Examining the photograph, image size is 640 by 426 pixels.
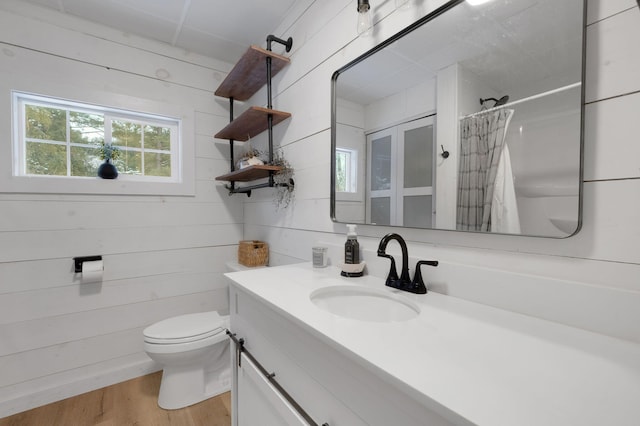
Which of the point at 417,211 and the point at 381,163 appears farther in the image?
the point at 381,163

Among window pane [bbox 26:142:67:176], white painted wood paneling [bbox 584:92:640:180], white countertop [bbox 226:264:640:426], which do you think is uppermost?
window pane [bbox 26:142:67:176]

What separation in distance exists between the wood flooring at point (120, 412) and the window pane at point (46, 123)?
168cm

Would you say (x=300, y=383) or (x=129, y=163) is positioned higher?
(x=129, y=163)

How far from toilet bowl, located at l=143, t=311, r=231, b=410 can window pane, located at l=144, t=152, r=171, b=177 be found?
112 centimetres

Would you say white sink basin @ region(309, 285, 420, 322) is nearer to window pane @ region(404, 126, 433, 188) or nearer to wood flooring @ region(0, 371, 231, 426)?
window pane @ region(404, 126, 433, 188)

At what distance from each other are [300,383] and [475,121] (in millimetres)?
911

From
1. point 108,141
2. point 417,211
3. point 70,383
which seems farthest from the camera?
point 108,141

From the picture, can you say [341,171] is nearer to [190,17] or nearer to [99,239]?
[190,17]

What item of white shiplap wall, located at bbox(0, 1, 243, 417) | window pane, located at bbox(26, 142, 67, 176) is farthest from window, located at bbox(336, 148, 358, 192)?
window pane, located at bbox(26, 142, 67, 176)

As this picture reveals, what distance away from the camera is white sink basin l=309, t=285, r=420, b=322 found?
2.92 ft

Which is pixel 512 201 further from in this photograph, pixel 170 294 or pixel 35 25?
pixel 35 25

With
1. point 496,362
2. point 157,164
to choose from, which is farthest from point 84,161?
point 496,362

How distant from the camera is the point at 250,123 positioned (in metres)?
1.84

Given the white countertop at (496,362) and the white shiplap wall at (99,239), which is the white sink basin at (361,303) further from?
the white shiplap wall at (99,239)
